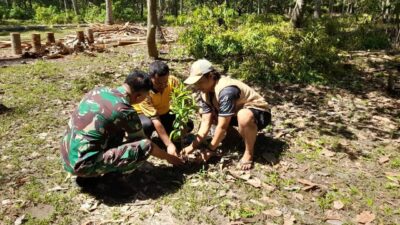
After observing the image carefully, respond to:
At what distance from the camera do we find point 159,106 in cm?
528

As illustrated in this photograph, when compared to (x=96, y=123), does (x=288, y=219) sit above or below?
below

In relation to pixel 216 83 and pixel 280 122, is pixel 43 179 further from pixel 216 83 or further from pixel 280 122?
pixel 280 122

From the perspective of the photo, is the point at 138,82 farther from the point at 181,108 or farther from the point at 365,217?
the point at 365,217

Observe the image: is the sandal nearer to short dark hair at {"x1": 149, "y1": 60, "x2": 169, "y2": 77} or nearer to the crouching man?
the crouching man

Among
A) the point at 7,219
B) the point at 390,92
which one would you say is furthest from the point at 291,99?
the point at 7,219

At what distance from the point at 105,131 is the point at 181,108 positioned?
43.6 inches

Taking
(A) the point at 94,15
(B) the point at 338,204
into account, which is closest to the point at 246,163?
(B) the point at 338,204

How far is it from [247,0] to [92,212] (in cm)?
3576

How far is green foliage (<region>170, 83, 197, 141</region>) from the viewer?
4.82 meters

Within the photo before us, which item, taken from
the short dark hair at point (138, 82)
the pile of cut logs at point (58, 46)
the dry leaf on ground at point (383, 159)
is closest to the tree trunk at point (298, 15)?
the pile of cut logs at point (58, 46)

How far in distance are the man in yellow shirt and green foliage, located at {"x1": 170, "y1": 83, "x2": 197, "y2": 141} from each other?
17 cm

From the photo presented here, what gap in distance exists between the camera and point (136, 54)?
11656mm

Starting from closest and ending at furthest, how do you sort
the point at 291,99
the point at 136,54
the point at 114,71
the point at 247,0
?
the point at 291,99 < the point at 114,71 < the point at 136,54 < the point at 247,0

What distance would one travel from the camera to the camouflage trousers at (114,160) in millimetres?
4023
